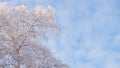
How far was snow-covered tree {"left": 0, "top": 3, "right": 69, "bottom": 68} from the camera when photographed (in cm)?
3105

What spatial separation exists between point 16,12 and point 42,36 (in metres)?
1.83

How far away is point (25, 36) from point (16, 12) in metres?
1.48

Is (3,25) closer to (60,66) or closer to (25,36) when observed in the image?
(25,36)

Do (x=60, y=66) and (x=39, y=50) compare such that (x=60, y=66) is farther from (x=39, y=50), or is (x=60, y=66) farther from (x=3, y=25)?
(x=3, y=25)

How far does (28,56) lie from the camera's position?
31.0 meters

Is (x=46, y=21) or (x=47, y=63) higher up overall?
(x=46, y=21)

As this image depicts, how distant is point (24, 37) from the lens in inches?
1238

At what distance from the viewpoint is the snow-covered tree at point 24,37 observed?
31047 mm

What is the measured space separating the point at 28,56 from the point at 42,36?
57.8 inches

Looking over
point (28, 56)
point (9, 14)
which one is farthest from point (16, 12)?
point (28, 56)

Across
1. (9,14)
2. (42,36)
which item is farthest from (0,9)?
(42,36)

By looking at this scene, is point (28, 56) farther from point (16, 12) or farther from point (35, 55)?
point (16, 12)

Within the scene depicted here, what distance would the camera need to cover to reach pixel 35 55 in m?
31.2

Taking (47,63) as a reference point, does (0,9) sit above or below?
above
